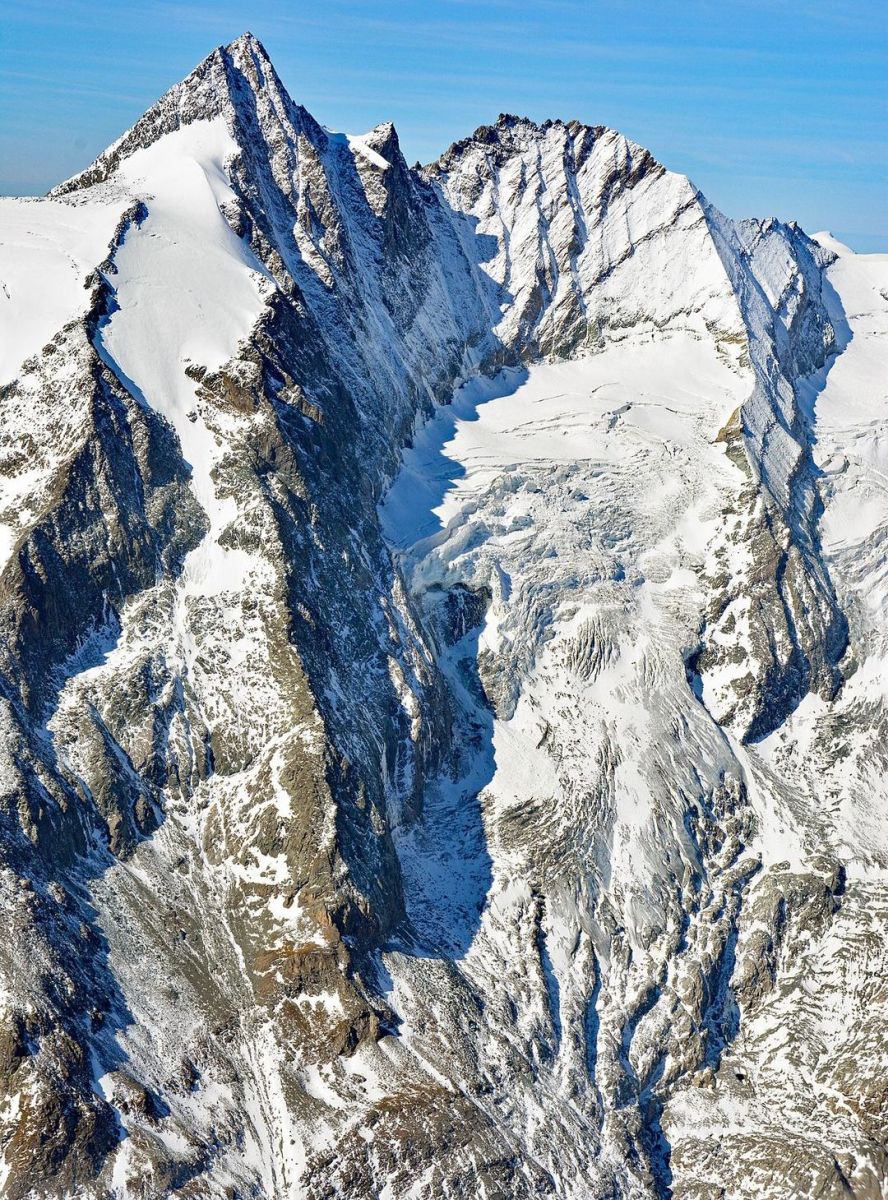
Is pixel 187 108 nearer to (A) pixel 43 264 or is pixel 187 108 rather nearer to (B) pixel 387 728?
(A) pixel 43 264

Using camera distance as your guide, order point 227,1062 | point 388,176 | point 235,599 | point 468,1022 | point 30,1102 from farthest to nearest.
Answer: point 388,176 → point 235,599 → point 468,1022 → point 227,1062 → point 30,1102

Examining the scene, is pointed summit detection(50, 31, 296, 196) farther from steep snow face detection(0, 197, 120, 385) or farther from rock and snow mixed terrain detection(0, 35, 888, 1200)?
steep snow face detection(0, 197, 120, 385)

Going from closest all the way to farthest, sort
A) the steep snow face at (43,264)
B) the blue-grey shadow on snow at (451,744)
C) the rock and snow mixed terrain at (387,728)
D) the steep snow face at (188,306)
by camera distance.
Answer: the rock and snow mixed terrain at (387,728) < the blue-grey shadow on snow at (451,744) < the steep snow face at (43,264) < the steep snow face at (188,306)

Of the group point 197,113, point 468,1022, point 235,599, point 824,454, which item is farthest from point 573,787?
point 197,113

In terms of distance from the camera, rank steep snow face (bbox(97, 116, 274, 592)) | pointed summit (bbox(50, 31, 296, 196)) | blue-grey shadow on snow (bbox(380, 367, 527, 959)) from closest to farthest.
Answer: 1. blue-grey shadow on snow (bbox(380, 367, 527, 959))
2. steep snow face (bbox(97, 116, 274, 592))
3. pointed summit (bbox(50, 31, 296, 196))

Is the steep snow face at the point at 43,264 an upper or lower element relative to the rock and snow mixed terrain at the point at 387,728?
upper

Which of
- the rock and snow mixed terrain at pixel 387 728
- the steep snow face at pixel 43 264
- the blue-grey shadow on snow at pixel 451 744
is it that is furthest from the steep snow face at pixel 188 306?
the blue-grey shadow on snow at pixel 451 744

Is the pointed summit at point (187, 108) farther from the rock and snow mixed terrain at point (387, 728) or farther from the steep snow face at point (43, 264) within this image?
the steep snow face at point (43, 264)

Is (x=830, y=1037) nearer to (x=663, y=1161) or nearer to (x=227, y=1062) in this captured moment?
(x=663, y=1161)

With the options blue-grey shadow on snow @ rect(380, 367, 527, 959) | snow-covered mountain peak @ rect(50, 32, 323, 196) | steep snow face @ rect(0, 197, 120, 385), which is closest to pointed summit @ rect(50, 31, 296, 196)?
snow-covered mountain peak @ rect(50, 32, 323, 196)
